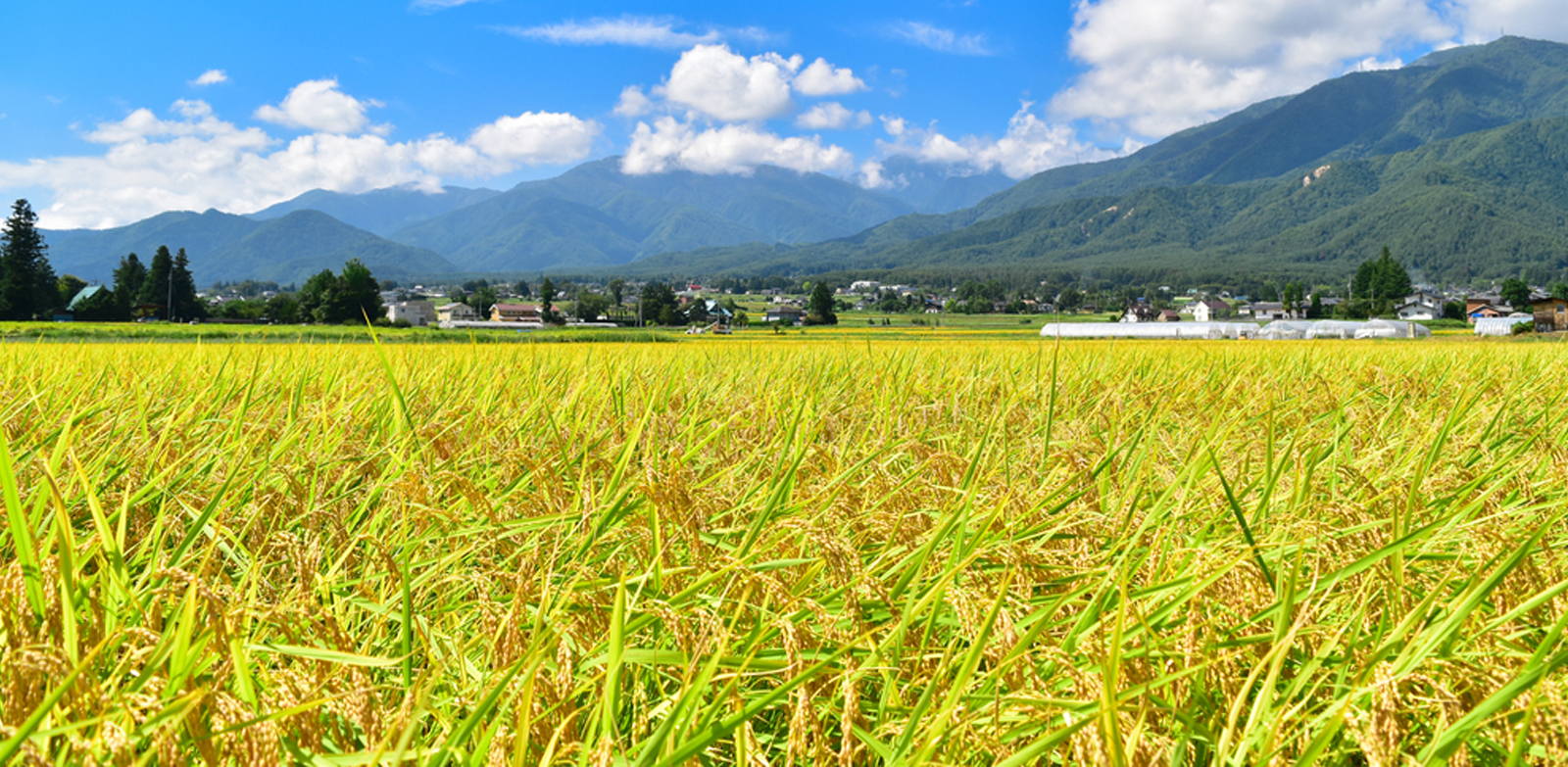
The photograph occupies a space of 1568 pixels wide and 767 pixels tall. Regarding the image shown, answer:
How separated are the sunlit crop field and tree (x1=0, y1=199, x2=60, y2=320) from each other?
83196 millimetres

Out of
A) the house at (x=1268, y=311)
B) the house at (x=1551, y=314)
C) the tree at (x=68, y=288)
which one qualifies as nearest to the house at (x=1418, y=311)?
the house at (x=1268, y=311)

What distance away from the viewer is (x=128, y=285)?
7175 centimetres

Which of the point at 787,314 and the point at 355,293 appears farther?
the point at 787,314

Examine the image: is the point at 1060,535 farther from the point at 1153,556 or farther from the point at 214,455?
the point at 214,455

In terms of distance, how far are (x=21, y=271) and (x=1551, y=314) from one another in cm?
12102

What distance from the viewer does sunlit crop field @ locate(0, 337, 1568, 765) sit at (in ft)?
2.98

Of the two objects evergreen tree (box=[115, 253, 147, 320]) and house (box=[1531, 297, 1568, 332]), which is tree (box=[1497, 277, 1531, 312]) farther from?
evergreen tree (box=[115, 253, 147, 320])

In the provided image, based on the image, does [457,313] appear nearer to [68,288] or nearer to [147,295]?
[68,288]

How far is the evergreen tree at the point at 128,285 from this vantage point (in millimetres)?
68312

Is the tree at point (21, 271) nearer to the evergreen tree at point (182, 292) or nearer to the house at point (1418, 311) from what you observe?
the evergreen tree at point (182, 292)

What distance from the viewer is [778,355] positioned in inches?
252

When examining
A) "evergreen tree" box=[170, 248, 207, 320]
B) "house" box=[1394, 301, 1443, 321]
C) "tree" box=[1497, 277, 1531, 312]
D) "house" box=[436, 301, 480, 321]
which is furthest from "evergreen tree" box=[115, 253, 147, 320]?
"tree" box=[1497, 277, 1531, 312]

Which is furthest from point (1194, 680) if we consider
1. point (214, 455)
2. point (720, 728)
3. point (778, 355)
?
point (778, 355)

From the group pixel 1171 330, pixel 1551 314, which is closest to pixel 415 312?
pixel 1171 330
